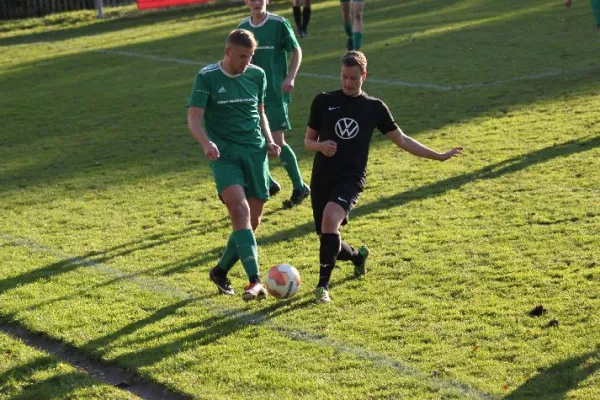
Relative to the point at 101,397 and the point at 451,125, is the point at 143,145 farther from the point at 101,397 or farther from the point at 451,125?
the point at 101,397

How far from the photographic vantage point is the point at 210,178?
1231 cm

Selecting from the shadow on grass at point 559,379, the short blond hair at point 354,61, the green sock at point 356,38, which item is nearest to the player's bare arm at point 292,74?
the short blond hair at point 354,61

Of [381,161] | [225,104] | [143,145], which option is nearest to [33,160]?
[143,145]

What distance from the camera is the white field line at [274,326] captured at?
6.17 m

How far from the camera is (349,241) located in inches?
369

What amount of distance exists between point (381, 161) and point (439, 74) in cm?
599

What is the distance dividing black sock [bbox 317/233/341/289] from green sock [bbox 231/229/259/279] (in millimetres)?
493

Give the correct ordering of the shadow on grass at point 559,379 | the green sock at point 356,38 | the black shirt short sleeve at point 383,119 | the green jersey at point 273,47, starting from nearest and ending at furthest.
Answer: the shadow on grass at point 559,379, the black shirt short sleeve at point 383,119, the green jersey at point 273,47, the green sock at point 356,38

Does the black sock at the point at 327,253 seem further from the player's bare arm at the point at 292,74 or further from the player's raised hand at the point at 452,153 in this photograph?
the player's bare arm at the point at 292,74

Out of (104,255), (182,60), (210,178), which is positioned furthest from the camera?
(182,60)

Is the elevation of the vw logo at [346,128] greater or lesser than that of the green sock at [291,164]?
greater

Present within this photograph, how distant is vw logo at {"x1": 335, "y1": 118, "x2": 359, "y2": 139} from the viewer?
7844 millimetres

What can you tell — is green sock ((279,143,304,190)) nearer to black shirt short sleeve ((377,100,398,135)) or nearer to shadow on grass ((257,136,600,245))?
shadow on grass ((257,136,600,245))

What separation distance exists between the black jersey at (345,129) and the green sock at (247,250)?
2.24 feet
